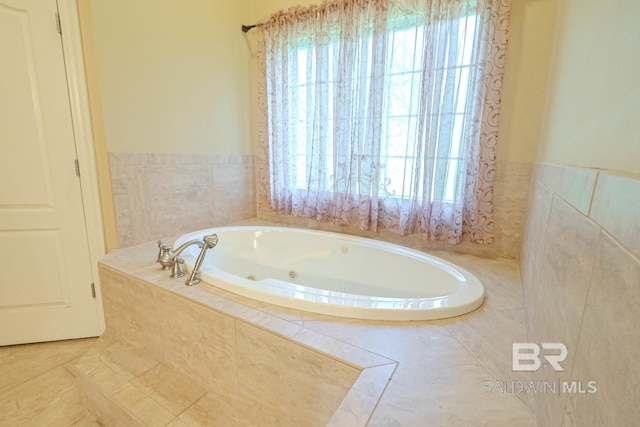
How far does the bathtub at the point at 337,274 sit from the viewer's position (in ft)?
3.34

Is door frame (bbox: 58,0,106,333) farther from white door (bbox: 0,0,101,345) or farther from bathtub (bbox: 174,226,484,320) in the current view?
bathtub (bbox: 174,226,484,320)

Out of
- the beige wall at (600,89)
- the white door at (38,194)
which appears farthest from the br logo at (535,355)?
the white door at (38,194)

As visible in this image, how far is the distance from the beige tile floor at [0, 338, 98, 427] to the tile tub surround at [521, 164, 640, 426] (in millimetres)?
1697

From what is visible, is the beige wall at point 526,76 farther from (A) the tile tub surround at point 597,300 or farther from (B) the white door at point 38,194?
(B) the white door at point 38,194

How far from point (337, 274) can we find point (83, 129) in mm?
1694

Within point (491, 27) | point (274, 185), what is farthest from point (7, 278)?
point (491, 27)

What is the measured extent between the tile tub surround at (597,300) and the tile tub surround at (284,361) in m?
0.19

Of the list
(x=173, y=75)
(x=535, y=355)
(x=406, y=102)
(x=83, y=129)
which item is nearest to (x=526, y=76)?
(x=406, y=102)

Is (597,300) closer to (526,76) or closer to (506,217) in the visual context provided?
(506,217)

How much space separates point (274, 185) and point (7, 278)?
1.65m

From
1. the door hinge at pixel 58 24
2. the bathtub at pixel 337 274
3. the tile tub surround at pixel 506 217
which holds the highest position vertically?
the door hinge at pixel 58 24

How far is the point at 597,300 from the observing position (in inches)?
14.5

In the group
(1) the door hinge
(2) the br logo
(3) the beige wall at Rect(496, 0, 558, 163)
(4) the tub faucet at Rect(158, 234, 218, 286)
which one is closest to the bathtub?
(4) the tub faucet at Rect(158, 234, 218, 286)

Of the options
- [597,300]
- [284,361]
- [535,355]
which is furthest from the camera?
[284,361]
